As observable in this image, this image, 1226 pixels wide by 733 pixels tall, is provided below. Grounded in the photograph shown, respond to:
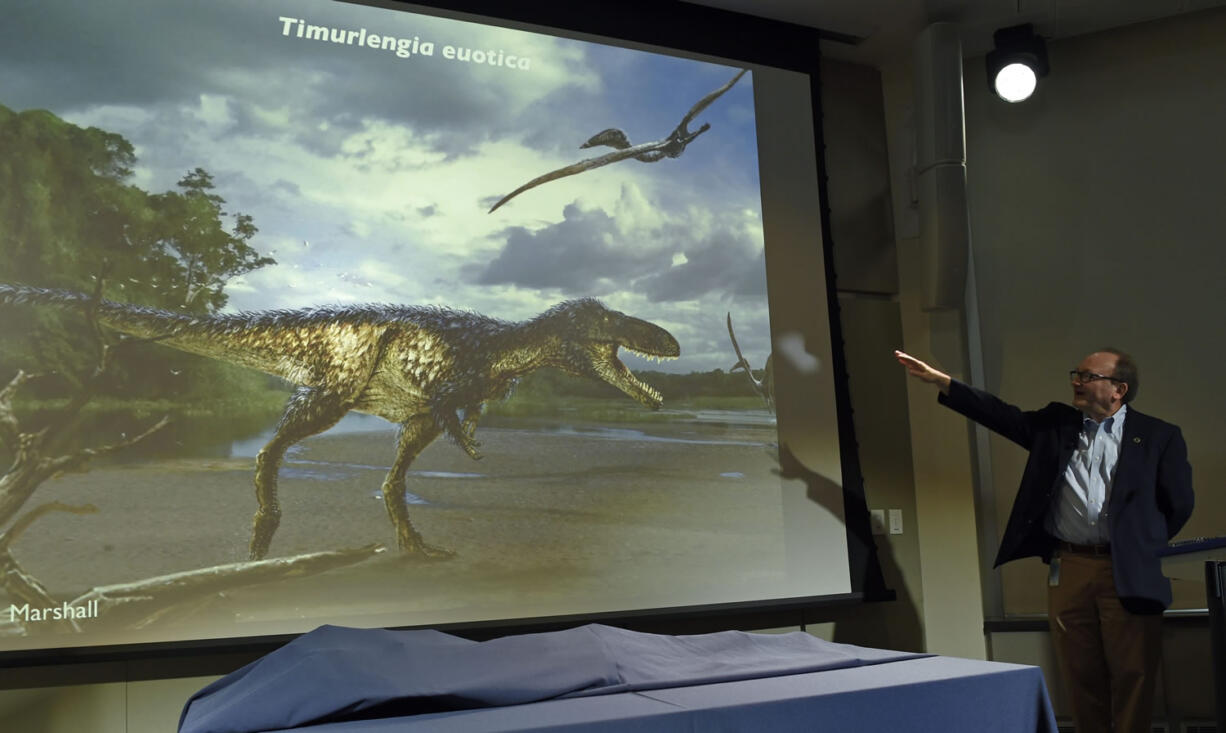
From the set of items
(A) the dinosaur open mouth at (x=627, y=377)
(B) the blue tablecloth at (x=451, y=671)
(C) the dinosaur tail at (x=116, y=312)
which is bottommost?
(B) the blue tablecloth at (x=451, y=671)

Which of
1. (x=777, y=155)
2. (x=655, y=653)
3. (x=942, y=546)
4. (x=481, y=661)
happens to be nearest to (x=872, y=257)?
(x=777, y=155)

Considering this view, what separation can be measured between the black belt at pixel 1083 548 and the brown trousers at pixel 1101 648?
0.04 ft

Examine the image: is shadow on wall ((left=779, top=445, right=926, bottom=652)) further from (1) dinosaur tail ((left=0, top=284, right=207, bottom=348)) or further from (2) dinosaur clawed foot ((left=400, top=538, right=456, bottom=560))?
(1) dinosaur tail ((left=0, top=284, right=207, bottom=348))

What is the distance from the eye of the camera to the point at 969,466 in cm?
420

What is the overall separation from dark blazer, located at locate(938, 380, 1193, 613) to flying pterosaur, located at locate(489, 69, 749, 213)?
1401mm

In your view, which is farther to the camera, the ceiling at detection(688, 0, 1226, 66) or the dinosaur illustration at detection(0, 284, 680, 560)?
the ceiling at detection(688, 0, 1226, 66)

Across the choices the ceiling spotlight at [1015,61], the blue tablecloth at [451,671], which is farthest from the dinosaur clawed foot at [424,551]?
the ceiling spotlight at [1015,61]

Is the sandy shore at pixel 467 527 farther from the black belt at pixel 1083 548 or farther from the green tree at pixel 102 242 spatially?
the black belt at pixel 1083 548

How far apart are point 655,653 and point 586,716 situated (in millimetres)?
492

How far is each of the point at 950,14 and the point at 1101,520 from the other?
2227 millimetres

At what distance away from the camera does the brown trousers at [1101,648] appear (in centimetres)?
316

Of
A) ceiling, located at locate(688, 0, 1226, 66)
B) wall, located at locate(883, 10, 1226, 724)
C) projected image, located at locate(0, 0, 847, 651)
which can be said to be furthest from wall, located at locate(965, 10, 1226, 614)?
projected image, located at locate(0, 0, 847, 651)

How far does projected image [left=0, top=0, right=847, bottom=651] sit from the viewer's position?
2.84m

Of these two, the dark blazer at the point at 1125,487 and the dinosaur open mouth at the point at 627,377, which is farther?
the dinosaur open mouth at the point at 627,377
